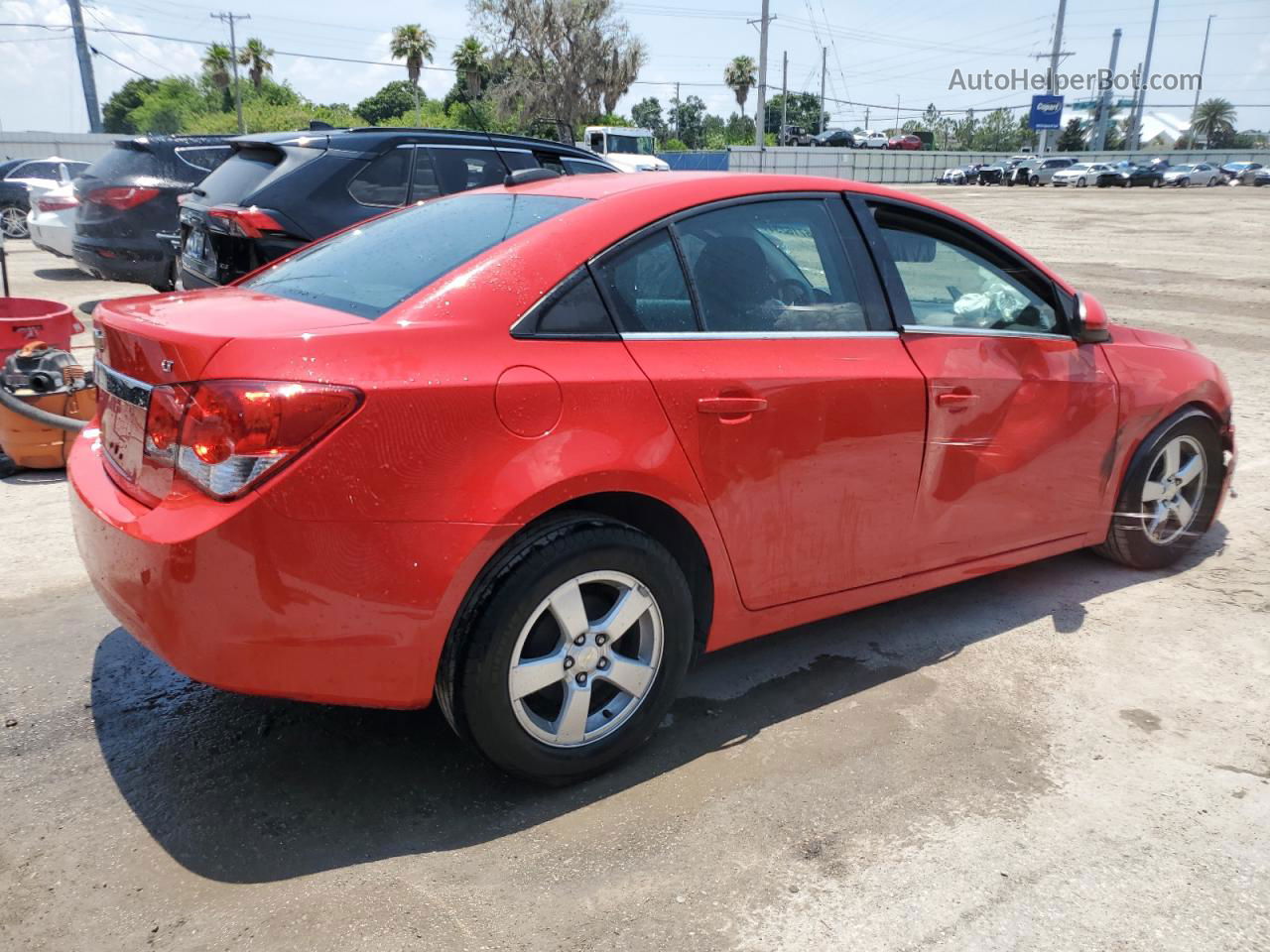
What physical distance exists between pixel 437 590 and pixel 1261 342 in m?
9.77

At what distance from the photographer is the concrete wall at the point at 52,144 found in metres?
44.7

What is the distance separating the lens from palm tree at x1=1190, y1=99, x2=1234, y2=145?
328 feet

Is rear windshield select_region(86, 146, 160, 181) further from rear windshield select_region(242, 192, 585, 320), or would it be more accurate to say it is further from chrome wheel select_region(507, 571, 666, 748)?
chrome wheel select_region(507, 571, 666, 748)

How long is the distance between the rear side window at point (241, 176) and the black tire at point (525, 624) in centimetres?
493

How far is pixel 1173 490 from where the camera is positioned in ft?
14.6

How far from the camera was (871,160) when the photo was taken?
60.9 meters

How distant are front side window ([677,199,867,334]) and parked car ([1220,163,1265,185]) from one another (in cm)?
6595

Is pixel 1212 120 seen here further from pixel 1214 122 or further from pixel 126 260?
pixel 126 260

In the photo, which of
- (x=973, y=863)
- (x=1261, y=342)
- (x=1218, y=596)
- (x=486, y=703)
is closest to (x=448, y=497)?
(x=486, y=703)

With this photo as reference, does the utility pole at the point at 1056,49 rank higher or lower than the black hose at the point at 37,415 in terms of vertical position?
higher

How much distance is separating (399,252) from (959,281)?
2019 mm

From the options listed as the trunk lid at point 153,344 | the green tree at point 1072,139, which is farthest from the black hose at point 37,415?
the green tree at point 1072,139

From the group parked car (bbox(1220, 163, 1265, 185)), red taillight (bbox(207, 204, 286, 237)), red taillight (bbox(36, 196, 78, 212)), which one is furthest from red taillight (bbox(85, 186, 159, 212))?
parked car (bbox(1220, 163, 1265, 185))

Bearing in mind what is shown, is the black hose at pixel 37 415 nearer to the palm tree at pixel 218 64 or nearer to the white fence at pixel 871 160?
the white fence at pixel 871 160
